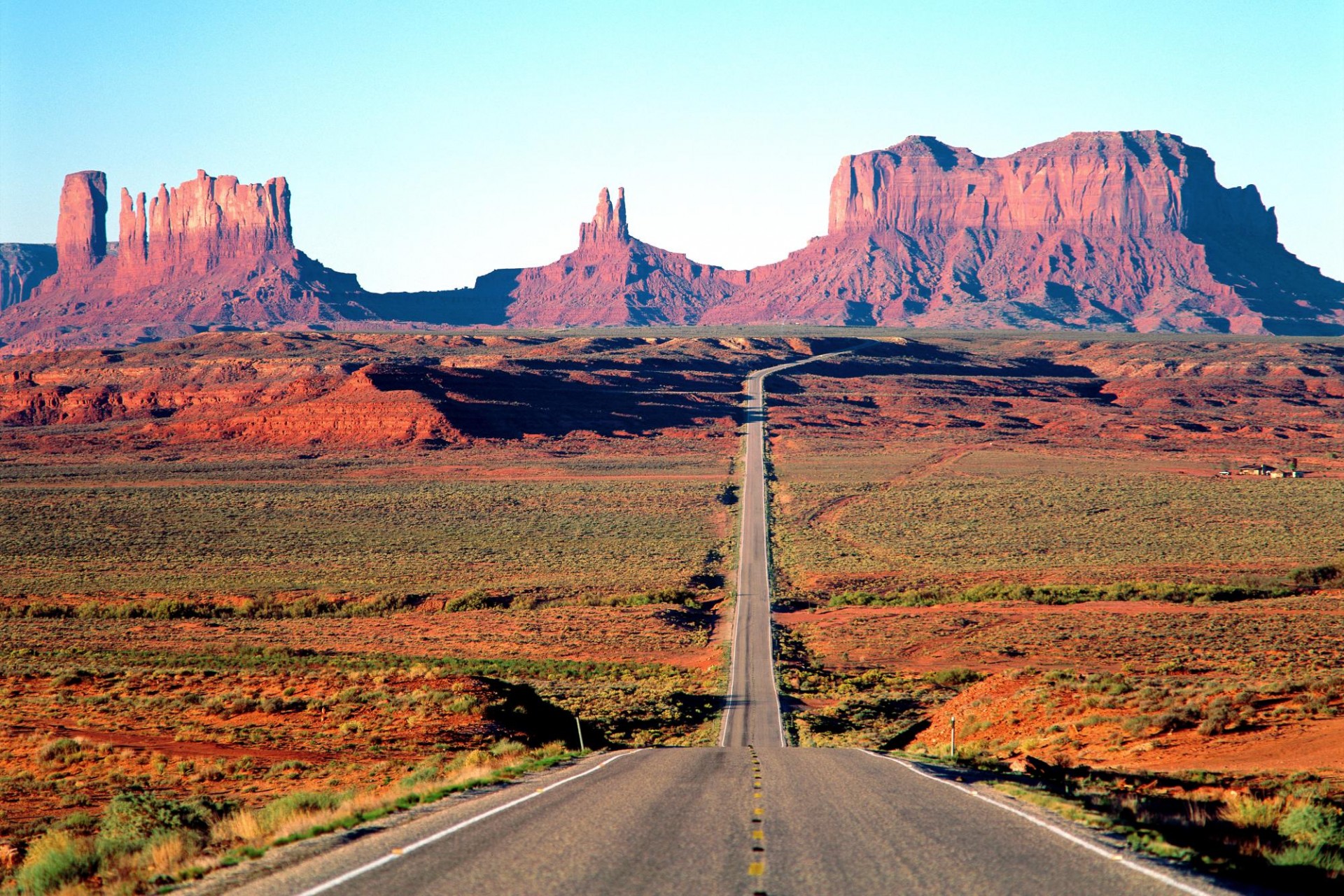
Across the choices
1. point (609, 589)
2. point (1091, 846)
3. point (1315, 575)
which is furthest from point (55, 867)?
point (1315, 575)

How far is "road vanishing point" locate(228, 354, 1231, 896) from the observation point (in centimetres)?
996

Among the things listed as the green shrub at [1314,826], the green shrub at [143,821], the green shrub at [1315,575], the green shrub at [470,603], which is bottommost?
the green shrub at [470,603]

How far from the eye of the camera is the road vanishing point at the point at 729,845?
32.7ft

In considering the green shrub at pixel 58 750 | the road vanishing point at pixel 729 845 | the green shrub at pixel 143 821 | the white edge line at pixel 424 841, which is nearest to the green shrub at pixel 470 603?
the green shrub at pixel 58 750

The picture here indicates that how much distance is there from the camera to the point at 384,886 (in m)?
9.89

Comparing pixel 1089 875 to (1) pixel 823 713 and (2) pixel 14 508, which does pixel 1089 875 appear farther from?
(2) pixel 14 508

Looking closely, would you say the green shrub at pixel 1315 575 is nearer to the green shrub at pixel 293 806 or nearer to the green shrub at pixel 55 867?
the green shrub at pixel 293 806

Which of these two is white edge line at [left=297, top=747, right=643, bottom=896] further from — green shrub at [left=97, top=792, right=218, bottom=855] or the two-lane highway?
the two-lane highway

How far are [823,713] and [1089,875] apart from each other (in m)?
21.9

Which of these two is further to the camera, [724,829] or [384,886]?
[724,829]

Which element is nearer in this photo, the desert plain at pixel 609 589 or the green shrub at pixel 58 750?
the desert plain at pixel 609 589

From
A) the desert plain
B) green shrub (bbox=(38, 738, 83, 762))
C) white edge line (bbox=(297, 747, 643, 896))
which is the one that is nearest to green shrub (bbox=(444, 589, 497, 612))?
the desert plain

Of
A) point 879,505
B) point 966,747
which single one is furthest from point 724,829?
point 879,505

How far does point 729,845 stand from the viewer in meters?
11.5
